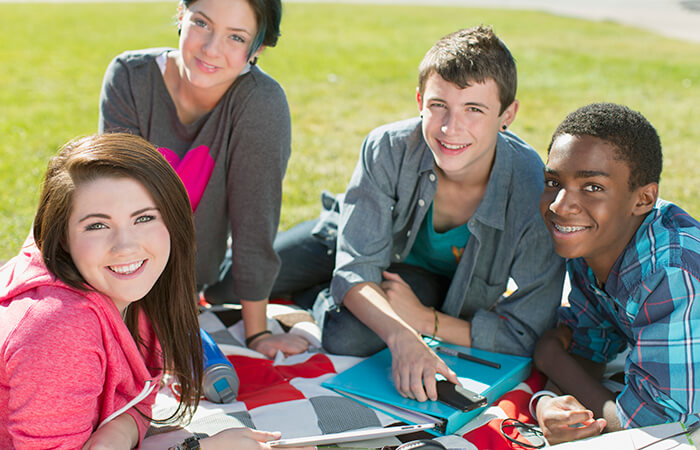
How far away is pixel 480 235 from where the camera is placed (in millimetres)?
2691

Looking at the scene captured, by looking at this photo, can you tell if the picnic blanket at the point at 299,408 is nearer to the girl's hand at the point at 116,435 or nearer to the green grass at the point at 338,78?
the girl's hand at the point at 116,435

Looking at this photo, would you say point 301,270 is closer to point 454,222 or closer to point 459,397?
point 454,222

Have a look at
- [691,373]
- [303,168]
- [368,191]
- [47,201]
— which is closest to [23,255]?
[47,201]

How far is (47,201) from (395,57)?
8.70 m

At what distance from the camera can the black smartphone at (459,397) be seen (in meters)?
2.25

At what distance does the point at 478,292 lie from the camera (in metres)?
2.83

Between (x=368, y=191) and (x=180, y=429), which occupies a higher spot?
(x=368, y=191)

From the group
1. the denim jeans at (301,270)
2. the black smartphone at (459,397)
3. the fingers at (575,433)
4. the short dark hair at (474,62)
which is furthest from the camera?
the denim jeans at (301,270)

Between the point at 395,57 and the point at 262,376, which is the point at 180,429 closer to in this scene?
the point at 262,376

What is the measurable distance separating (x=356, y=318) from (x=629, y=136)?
121cm

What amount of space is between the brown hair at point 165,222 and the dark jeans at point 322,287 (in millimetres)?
730

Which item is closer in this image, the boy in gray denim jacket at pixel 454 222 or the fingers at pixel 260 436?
the fingers at pixel 260 436

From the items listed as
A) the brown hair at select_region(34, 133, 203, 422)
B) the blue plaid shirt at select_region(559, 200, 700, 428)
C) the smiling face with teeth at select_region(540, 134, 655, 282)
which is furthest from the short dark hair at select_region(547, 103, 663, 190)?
the brown hair at select_region(34, 133, 203, 422)

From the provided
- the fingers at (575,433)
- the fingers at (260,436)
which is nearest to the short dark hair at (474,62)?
the fingers at (575,433)
